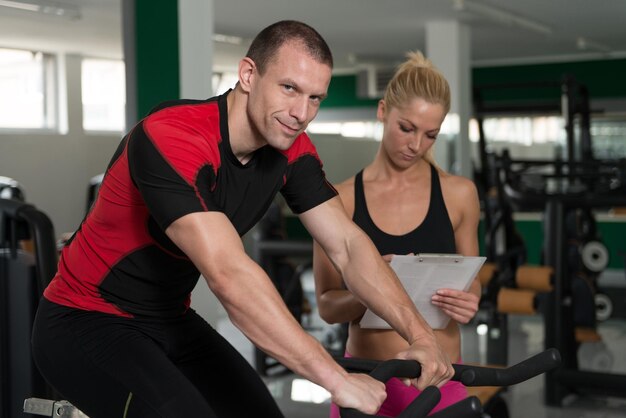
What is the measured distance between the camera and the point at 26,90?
484 cm

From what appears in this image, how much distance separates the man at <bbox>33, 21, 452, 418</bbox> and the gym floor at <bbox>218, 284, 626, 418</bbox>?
3.04 meters

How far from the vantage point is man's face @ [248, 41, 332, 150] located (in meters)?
1.49

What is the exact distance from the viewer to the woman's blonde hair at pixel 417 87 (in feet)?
6.97

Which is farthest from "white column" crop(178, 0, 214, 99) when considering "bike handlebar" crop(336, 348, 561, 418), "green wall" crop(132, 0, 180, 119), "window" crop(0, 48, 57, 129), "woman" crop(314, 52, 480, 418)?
"bike handlebar" crop(336, 348, 561, 418)

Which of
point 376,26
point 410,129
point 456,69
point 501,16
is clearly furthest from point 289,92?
point 376,26

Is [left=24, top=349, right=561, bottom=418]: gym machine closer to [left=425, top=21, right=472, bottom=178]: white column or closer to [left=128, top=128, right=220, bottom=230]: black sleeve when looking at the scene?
[left=128, top=128, right=220, bottom=230]: black sleeve

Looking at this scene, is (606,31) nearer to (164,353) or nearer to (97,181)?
(97,181)

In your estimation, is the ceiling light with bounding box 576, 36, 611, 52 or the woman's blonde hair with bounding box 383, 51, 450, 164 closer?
the woman's blonde hair with bounding box 383, 51, 450, 164

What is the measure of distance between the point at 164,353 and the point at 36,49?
3.92 metres

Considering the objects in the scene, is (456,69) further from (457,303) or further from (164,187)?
(164,187)

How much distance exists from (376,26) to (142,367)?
786 cm

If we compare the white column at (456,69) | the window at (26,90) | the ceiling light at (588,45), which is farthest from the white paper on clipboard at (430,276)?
the ceiling light at (588,45)

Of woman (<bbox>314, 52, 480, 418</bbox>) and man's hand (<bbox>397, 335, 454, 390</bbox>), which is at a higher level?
woman (<bbox>314, 52, 480, 418</bbox>)

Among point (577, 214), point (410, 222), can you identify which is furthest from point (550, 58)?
point (410, 222)
